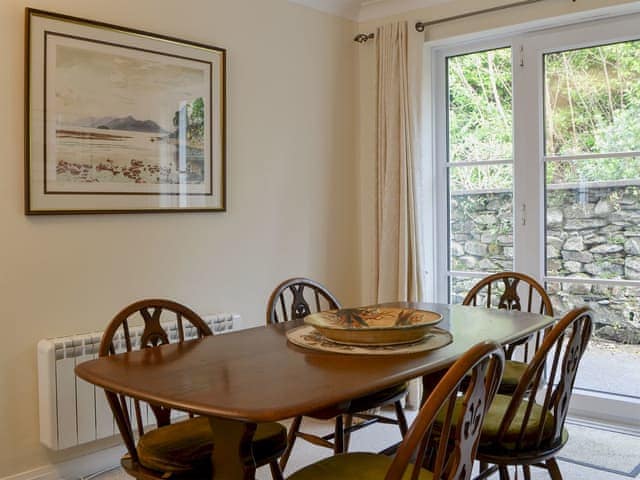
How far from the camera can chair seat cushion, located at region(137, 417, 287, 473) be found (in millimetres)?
1826

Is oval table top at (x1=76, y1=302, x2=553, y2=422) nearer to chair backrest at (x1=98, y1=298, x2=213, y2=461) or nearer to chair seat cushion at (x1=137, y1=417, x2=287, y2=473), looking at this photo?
chair backrest at (x1=98, y1=298, x2=213, y2=461)

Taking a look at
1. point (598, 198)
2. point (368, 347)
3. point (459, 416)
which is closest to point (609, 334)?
point (598, 198)

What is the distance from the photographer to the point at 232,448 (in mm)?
1567

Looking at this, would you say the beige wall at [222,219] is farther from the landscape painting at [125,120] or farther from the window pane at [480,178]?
the window pane at [480,178]

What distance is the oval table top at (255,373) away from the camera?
1412mm

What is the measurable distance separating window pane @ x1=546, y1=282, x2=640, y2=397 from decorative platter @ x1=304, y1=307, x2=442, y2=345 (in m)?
1.70

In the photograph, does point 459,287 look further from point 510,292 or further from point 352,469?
point 352,469

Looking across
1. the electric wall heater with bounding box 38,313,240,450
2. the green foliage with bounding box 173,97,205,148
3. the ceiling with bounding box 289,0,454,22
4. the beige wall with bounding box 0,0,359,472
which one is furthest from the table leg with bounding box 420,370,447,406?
Answer: the ceiling with bounding box 289,0,454,22

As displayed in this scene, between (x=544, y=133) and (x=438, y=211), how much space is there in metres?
0.78

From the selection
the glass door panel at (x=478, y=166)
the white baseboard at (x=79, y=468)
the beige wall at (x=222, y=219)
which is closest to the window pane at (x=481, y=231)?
the glass door panel at (x=478, y=166)

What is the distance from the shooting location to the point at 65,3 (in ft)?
9.02

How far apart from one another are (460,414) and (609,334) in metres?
2.38

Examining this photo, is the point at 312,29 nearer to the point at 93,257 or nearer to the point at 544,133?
the point at 544,133

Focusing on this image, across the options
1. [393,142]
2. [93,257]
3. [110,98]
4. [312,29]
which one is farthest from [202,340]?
[312,29]
